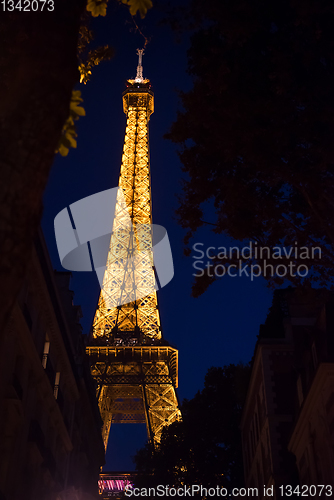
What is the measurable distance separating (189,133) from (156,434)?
44.5 meters

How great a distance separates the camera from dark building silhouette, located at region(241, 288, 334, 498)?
20.5 m

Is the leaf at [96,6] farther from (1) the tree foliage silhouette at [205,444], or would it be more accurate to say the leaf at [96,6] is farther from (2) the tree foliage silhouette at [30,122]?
(1) the tree foliage silhouette at [205,444]

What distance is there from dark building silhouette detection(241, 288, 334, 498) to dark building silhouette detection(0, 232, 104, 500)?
10.1 meters

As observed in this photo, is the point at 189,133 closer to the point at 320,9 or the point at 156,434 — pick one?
the point at 320,9

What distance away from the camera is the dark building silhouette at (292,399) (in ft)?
67.3

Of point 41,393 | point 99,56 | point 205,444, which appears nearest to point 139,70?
point 205,444

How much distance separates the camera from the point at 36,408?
77.6 ft

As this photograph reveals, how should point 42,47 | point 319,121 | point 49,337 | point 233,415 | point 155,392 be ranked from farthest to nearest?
point 155,392 < point 233,415 < point 49,337 < point 319,121 < point 42,47

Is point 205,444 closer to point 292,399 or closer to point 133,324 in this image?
point 292,399

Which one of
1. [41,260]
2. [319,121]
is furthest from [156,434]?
[319,121]

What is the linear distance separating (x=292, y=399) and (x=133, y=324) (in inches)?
1564

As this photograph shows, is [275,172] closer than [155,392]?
Yes

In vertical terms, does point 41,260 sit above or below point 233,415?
above

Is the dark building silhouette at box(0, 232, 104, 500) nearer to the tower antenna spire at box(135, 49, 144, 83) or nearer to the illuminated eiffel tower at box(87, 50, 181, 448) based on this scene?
the illuminated eiffel tower at box(87, 50, 181, 448)
